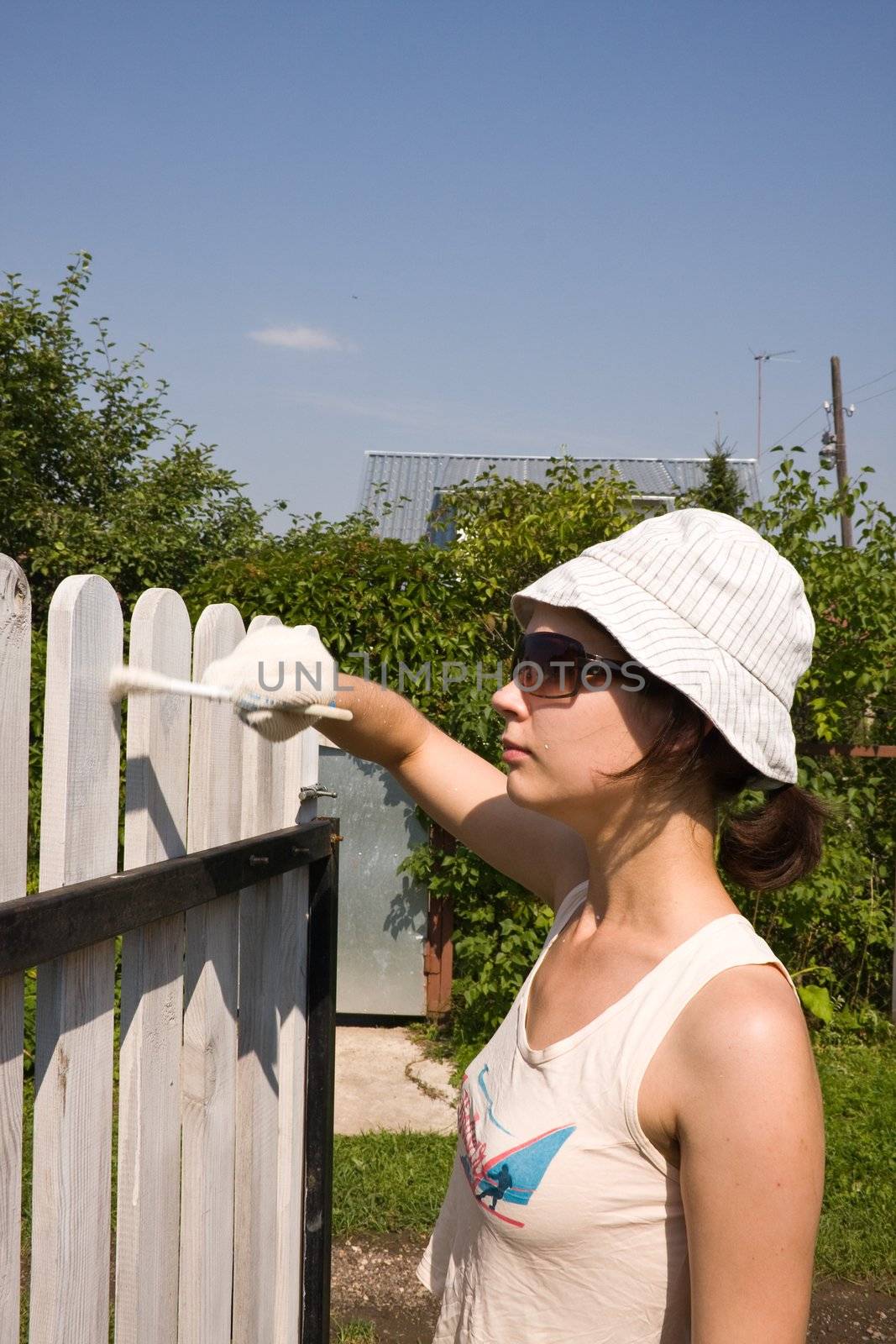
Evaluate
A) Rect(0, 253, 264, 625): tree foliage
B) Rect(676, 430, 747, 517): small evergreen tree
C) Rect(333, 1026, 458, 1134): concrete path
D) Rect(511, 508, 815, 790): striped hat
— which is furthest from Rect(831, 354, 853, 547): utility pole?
Rect(511, 508, 815, 790): striped hat

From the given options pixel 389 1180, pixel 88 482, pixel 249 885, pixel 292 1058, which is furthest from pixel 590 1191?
Answer: pixel 88 482

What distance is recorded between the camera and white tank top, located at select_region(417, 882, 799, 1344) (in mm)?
1244

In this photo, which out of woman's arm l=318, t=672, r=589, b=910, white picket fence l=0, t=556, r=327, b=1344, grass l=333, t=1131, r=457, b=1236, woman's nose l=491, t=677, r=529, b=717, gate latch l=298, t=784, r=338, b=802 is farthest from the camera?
grass l=333, t=1131, r=457, b=1236

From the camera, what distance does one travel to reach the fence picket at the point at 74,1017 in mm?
1229

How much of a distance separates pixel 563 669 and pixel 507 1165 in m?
0.64

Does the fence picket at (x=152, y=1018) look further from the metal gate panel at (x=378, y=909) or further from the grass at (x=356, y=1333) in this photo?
the metal gate panel at (x=378, y=909)

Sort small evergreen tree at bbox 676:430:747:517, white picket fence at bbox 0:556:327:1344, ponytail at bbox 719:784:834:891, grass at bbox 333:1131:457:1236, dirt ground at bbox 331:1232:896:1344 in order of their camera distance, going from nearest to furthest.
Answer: white picket fence at bbox 0:556:327:1344
ponytail at bbox 719:784:834:891
dirt ground at bbox 331:1232:896:1344
grass at bbox 333:1131:457:1236
small evergreen tree at bbox 676:430:747:517

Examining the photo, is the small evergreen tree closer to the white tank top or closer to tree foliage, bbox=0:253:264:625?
tree foliage, bbox=0:253:264:625

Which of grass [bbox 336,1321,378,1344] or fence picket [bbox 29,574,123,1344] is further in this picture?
grass [bbox 336,1321,378,1344]

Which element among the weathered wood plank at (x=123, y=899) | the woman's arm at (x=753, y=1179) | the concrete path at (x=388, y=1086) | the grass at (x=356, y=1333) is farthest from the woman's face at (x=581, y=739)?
the concrete path at (x=388, y=1086)

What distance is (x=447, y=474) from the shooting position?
26391mm

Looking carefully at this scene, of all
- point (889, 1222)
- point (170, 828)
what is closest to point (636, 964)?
point (170, 828)

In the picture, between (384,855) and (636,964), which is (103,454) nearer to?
(384,855)

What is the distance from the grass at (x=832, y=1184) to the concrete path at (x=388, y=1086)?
0.18 metres
